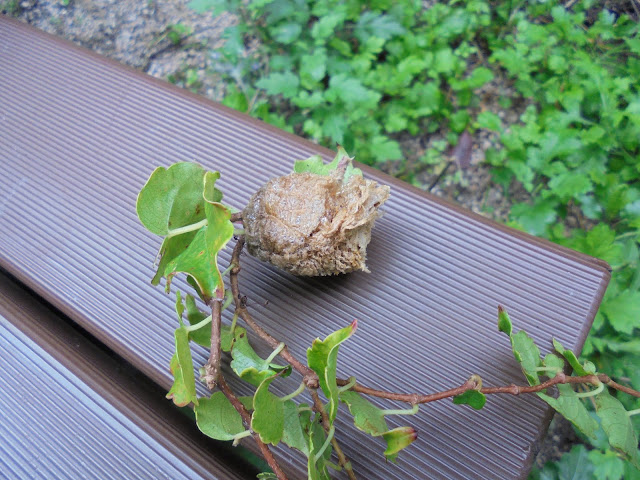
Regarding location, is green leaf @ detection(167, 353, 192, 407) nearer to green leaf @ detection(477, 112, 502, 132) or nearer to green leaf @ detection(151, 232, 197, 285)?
green leaf @ detection(151, 232, 197, 285)

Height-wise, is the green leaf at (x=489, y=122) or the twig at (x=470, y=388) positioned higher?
the green leaf at (x=489, y=122)

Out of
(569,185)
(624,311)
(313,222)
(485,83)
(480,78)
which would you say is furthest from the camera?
(485,83)

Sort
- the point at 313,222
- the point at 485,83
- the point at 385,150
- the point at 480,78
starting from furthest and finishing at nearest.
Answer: the point at 485,83, the point at 480,78, the point at 385,150, the point at 313,222

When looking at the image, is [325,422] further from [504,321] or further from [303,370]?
[504,321]

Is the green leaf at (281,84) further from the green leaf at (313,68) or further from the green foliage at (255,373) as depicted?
the green foliage at (255,373)

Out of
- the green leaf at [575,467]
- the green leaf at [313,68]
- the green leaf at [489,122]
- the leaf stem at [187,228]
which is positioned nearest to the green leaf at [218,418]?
the leaf stem at [187,228]

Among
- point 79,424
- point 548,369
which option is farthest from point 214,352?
point 548,369
